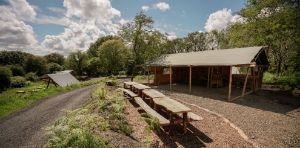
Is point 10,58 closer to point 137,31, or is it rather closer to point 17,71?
point 17,71

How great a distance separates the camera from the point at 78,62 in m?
53.0

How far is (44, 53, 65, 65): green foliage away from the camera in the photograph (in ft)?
258

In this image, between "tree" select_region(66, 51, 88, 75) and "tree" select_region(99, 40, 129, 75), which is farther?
"tree" select_region(66, 51, 88, 75)

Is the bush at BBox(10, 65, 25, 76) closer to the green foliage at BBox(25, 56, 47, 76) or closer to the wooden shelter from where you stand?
the green foliage at BBox(25, 56, 47, 76)

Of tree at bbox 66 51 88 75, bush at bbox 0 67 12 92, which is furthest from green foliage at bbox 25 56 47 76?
bush at bbox 0 67 12 92

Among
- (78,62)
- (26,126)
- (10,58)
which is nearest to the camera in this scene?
(26,126)

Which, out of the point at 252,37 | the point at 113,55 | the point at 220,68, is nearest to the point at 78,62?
the point at 113,55

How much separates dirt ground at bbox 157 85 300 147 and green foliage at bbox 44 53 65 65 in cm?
7944

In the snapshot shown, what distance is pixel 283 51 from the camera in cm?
2225

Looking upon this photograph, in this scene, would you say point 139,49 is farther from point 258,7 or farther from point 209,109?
point 209,109

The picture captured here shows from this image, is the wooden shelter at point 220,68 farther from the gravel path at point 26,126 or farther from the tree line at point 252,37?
the gravel path at point 26,126

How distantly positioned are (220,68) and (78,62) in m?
43.9

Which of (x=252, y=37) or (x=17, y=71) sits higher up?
(x=252, y=37)

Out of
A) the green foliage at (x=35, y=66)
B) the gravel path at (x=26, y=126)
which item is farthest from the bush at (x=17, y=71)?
the gravel path at (x=26, y=126)
